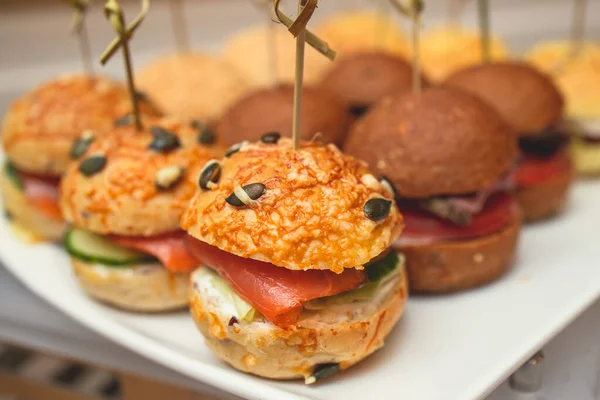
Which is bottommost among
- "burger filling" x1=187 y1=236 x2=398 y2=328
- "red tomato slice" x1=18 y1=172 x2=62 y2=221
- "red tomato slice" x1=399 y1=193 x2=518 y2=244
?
"red tomato slice" x1=18 y1=172 x2=62 y2=221

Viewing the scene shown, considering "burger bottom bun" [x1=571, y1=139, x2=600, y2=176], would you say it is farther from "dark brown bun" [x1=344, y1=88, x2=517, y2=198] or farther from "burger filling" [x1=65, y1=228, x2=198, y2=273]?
"burger filling" [x1=65, y1=228, x2=198, y2=273]

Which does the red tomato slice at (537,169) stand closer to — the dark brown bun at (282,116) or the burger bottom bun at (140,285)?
the dark brown bun at (282,116)

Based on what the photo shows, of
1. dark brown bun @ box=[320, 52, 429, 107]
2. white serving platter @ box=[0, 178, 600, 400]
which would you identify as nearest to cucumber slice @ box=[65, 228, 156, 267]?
white serving platter @ box=[0, 178, 600, 400]

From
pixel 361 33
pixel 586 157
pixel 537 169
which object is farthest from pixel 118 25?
pixel 361 33

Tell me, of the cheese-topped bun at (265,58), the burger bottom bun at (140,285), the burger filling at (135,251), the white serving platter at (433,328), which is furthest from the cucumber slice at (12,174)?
the cheese-topped bun at (265,58)

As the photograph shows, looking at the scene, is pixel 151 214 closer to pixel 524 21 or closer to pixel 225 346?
pixel 225 346

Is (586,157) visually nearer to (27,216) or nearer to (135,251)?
(135,251)
